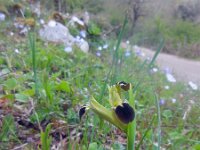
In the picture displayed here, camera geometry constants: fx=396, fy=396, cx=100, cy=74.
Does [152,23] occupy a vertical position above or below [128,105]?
above

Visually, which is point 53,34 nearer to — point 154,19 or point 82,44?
point 82,44

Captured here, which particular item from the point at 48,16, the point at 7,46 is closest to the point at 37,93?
the point at 7,46

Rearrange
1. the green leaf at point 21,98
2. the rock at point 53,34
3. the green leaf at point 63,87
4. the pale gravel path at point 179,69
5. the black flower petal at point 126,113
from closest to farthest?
the black flower petal at point 126,113, the green leaf at point 21,98, the green leaf at point 63,87, the rock at point 53,34, the pale gravel path at point 179,69

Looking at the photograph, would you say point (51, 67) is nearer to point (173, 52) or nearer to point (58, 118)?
point (58, 118)

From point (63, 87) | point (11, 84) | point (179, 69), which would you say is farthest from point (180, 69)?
point (11, 84)

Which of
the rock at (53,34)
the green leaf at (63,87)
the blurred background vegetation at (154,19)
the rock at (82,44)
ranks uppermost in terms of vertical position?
the blurred background vegetation at (154,19)

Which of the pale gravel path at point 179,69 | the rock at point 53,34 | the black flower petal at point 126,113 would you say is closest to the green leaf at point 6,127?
the black flower petal at point 126,113

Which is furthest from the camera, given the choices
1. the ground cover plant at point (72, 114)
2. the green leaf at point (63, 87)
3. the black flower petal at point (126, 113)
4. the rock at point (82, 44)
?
the rock at point (82, 44)

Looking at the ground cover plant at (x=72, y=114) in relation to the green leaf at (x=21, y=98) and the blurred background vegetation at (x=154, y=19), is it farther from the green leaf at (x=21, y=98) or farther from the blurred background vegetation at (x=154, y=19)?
the blurred background vegetation at (x=154, y=19)
